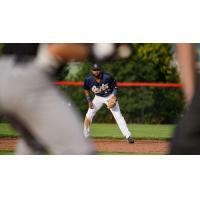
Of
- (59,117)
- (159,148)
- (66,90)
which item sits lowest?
(159,148)

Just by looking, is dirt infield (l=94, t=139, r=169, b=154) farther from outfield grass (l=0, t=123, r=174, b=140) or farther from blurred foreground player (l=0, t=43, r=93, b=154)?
blurred foreground player (l=0, t=43, r=93, b=154)

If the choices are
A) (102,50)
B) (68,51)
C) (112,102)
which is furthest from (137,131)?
(68,51)

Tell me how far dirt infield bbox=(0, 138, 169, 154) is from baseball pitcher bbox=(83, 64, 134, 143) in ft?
0.15

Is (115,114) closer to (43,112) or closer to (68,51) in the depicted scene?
(68,51)

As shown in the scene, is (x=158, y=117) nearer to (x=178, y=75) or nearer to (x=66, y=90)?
(x=178, y=75)

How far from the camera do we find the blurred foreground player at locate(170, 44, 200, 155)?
277 centimetres

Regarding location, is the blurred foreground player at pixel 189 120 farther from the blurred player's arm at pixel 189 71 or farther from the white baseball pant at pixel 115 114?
the white baseball pant at pixel 115 114

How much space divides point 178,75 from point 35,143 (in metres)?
1.05

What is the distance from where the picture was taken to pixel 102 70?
152 inches

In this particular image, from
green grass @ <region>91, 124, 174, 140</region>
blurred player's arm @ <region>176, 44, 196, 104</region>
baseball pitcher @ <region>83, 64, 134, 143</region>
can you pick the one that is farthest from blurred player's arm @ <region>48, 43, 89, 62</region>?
green grass @ <region>91, 124, 174, 140</region>
